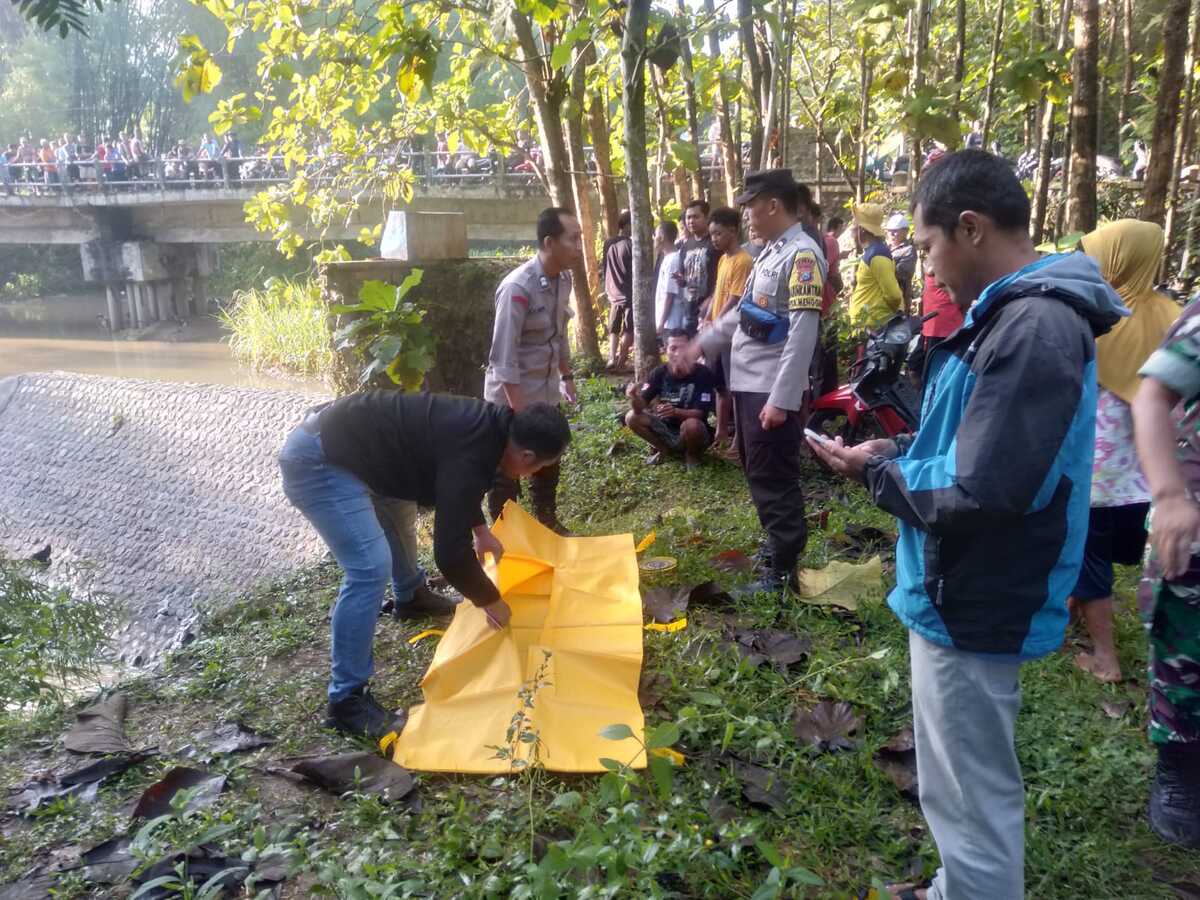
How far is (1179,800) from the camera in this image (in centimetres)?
234

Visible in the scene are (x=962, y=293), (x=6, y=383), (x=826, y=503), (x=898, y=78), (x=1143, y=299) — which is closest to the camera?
(x=962, y=293)

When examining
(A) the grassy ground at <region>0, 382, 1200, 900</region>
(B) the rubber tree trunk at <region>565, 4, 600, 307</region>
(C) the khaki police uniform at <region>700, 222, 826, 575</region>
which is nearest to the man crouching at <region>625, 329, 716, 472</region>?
(C) the khaki police uniform at <region>700, 222, 826, 575</region>

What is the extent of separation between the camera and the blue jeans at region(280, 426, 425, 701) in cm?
298

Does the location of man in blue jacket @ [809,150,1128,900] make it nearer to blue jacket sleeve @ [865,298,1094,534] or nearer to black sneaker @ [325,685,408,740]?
blue jacket sleeve @ [865,298,1094,534]

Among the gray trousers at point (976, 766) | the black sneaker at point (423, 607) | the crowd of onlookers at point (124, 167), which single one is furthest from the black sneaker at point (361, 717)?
the crowd of onlookers at point (124, 167)

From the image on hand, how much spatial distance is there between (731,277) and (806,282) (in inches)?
80.7

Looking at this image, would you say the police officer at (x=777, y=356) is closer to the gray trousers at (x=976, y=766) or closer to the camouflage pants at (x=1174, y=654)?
the camouflage pants at (x=1174, y=654)

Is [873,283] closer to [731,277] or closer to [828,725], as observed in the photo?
[731,277]

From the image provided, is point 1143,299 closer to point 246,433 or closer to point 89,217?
point 246,433

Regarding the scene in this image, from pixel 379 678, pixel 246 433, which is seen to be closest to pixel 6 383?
pixel 246 433

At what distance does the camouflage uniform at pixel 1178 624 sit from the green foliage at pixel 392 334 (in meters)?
3.83

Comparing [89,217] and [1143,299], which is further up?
[89,217]

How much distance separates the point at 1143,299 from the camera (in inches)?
116

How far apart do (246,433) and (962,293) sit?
28.8 feet
